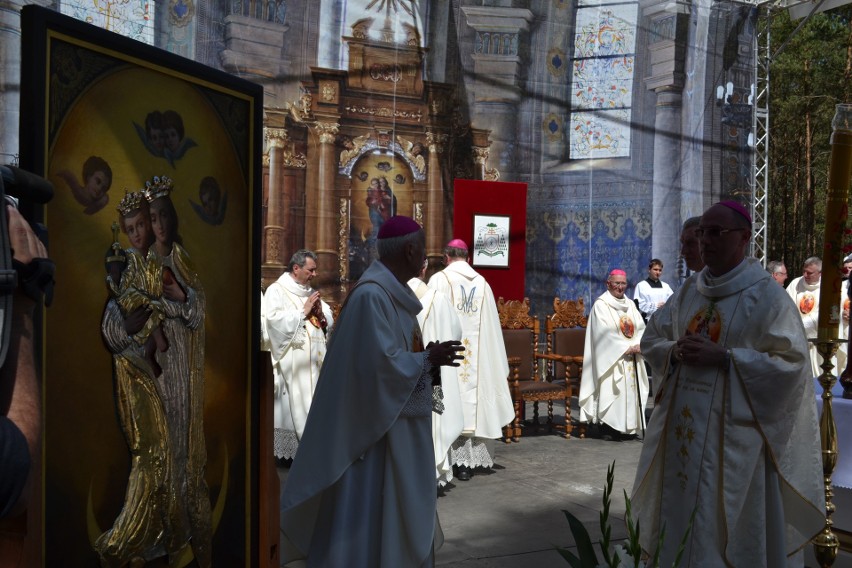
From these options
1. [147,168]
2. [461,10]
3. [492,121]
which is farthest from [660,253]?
[147,168]

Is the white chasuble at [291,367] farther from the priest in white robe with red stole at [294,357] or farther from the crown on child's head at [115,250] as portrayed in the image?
the crown on child's head at [115,250]

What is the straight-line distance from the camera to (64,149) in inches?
95.0

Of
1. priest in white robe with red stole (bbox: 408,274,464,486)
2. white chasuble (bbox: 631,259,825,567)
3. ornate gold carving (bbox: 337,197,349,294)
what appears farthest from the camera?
ornate gold carving (bbox: 337,197,349,294)

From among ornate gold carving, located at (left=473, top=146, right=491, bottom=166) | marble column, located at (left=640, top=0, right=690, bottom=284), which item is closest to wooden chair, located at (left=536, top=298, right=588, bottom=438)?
ornate gold carving, located at (left=473, top=146, right=491, bottom=166)

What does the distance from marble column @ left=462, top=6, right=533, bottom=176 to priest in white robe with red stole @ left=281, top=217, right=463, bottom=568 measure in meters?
11.3

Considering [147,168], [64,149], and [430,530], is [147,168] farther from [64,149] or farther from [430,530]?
[430,530]

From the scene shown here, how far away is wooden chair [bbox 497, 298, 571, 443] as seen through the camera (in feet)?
31.3

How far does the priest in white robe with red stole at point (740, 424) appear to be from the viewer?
3801mm

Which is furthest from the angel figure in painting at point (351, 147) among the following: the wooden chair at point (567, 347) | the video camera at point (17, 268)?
the video camera at point (17, 268)

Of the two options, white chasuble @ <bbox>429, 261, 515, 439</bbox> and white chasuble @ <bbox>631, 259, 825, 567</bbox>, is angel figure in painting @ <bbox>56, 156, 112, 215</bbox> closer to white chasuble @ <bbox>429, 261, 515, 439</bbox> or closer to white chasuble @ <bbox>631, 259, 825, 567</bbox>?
white chasuble @ <bbox>631, 259, 825, 567</bbox>

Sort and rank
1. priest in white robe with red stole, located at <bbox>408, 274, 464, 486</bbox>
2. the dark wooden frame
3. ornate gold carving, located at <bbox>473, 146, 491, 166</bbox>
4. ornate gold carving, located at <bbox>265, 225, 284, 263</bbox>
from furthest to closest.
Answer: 1. ornate gold carving, located at <bbox>473, 146, 491, 166</bbox>
2. ornate gold carving, located at <bbox>265, 225, 284, 263</bbox>
3. priest in white robe with red stole, located at <bbox>408, 274, 464, 486</bbox>
4. the dark wooden frame

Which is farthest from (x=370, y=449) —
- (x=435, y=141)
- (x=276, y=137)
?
(x=435, y=141)

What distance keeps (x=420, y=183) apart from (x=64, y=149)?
11.8 meters

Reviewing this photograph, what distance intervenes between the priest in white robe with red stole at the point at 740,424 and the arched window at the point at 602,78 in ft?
37.6
